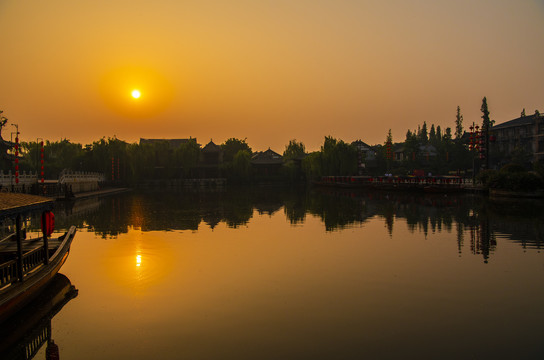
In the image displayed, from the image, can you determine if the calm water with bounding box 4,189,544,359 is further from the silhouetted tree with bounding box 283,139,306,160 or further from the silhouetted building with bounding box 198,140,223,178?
the silhouetted tree with bounding box 283,139,306,160

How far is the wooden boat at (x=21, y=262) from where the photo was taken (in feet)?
21.4

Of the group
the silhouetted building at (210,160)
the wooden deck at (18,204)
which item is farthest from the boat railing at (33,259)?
the silhouetted building at (210,160)

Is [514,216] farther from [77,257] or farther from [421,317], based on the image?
[77,257]

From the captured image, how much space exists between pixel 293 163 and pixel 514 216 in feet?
156

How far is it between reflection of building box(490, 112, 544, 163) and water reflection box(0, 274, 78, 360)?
49498 millimetres

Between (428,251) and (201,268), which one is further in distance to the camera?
(428,251)

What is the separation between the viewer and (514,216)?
18.0 m

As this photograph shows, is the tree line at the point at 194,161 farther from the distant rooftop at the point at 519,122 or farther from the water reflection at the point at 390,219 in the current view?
the water reflection at the point at 390,219

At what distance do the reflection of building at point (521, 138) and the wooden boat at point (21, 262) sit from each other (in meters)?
49.2

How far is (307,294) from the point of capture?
25.2 ft

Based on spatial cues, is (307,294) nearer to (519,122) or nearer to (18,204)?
(18,204)

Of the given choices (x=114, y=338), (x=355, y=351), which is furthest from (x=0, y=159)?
(x=355, y=351)

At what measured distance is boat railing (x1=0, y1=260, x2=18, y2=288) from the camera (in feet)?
21.4

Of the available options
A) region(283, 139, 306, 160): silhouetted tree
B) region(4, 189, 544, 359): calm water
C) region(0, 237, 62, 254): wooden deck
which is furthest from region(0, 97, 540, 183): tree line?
region(0, 237, 62, 254): wooden deck
